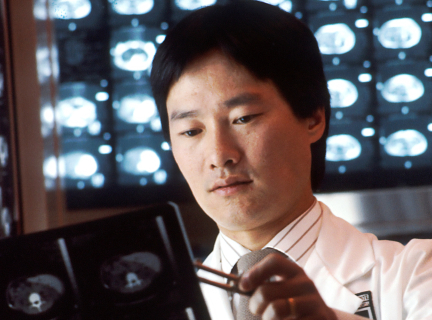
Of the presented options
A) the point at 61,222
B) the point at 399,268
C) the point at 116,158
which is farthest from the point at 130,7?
the point at 399,268

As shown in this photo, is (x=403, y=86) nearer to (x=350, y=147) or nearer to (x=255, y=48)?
(x=350, y=147)

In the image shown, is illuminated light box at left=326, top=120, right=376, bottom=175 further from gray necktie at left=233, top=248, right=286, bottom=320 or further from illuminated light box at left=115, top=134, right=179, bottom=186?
gray necktie at left=233, top=248, right=286, bottom=320

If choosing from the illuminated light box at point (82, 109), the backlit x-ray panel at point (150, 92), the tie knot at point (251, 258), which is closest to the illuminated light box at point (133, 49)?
the backlit x-ray panel at point (150, 92)

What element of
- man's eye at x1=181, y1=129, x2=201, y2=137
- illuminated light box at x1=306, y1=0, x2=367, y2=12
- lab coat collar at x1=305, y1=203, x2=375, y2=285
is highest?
illuminated light box at x1=306, y1=0, x2=367, y2=12

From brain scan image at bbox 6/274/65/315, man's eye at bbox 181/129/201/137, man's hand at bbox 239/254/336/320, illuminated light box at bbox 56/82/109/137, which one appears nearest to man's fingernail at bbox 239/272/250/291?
man's hand at bbox 239/254/336/320

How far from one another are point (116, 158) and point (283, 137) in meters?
0.89

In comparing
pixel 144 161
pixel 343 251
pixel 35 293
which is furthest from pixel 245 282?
pixel 144 161

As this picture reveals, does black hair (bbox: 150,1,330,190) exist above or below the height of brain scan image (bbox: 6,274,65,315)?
above

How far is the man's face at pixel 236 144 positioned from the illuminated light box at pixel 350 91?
85 centimetres

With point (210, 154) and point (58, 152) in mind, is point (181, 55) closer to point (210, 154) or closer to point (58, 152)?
point (210, 154)

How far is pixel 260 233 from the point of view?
0.59 metres

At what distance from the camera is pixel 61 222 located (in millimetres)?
1283

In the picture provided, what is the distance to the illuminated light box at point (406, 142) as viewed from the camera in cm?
136

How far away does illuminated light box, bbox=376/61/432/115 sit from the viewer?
139cm
